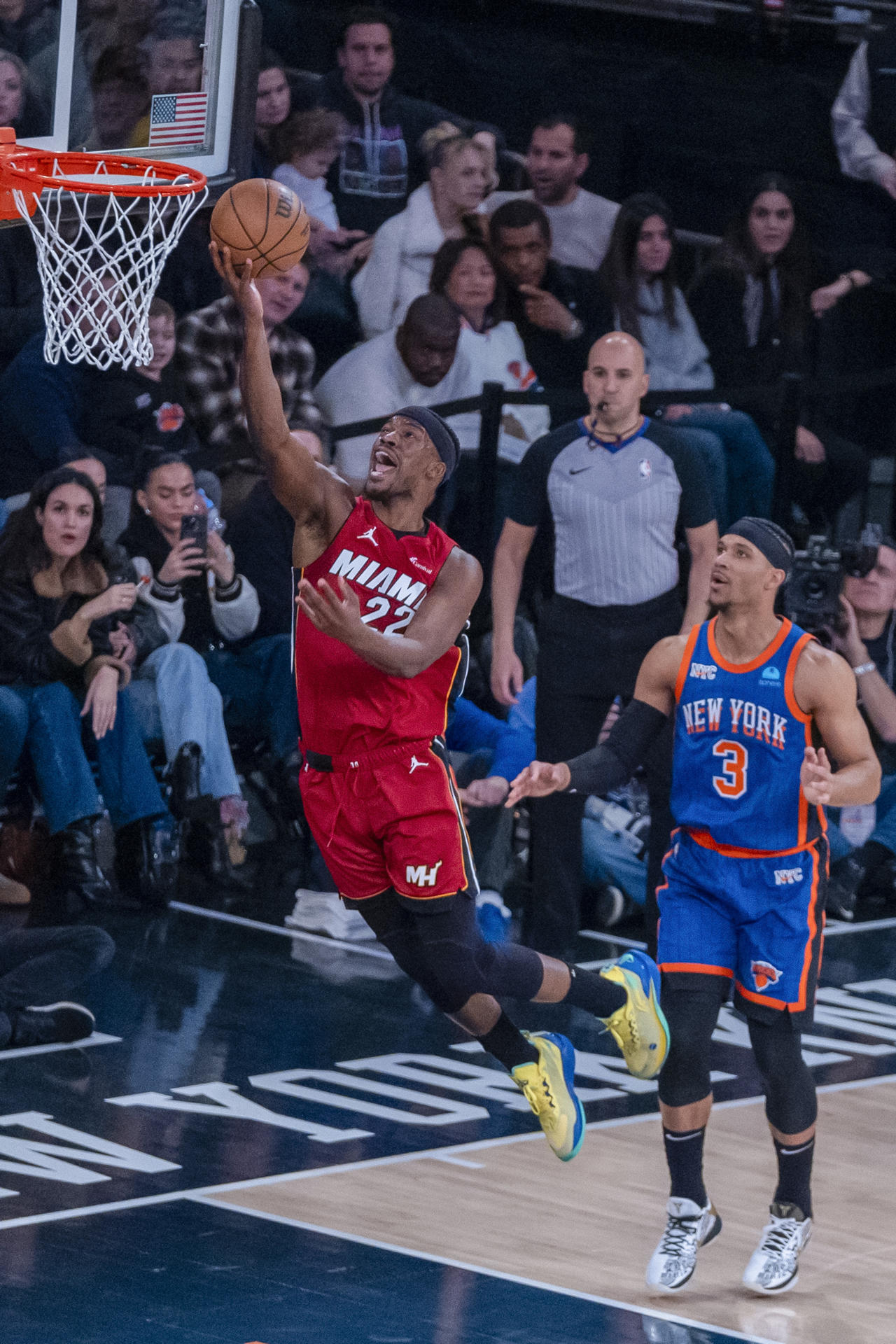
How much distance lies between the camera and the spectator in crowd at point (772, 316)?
10445mm

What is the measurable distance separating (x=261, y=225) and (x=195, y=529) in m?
3.75

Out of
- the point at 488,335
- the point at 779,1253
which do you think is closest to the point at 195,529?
the point at 488,335

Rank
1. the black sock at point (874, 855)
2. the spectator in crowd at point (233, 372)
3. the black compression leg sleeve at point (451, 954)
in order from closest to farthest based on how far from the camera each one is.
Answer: the black compression leg sleeve at point (451, 954), the spectator in crowd at point (233, 372), the black sock at point (874, 855)

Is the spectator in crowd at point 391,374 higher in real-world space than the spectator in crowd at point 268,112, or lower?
lower

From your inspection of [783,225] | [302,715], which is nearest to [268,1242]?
[302,715]

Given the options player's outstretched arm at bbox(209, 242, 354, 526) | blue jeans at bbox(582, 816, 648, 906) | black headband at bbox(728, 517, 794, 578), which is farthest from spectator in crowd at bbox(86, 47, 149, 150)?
blue jeans at bbox(582, 816, 648, 906)

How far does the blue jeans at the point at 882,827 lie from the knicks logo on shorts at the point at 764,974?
14.0ft

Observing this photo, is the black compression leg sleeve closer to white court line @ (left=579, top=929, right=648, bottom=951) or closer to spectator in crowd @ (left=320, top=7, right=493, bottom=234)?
white court line @ (left=579, top=929, right=648, bottom=951)

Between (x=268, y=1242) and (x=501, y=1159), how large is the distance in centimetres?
101

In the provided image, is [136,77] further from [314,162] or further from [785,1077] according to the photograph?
[785,1077]

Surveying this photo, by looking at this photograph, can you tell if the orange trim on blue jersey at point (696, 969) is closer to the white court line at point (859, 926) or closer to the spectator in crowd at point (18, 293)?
the white court line at point (859, 926)

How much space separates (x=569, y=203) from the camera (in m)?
10.1

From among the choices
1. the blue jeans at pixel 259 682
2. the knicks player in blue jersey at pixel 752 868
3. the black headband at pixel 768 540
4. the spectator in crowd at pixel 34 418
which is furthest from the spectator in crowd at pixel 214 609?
the black headband at pixel 768 540

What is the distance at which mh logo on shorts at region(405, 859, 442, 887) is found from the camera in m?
5.24
